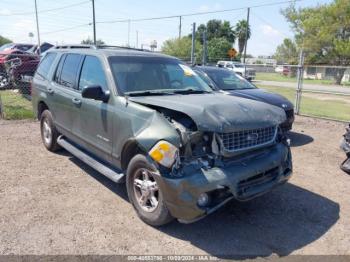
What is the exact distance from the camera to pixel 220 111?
12.4ft

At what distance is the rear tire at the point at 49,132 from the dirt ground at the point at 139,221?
58 centimetres

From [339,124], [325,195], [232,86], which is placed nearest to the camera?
[325,195]

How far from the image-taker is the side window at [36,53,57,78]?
6508 mm

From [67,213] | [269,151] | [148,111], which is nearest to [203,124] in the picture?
[148,111]

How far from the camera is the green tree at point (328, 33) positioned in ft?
123

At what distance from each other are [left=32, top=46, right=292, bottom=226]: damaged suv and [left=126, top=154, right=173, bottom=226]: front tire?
0.04ft

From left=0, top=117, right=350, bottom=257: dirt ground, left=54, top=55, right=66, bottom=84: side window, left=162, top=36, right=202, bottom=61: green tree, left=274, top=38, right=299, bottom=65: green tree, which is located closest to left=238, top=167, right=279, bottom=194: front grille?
left=0, top=117, right=350, bottom=257: dirt ground

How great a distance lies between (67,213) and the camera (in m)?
4.29

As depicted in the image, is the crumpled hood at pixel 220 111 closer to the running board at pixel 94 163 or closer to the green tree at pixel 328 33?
the running board at pixel 94 163

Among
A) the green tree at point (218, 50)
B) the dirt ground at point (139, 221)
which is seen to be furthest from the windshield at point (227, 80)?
the green tree at point (218, 50)

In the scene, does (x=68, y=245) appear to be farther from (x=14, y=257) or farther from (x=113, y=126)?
(x=113, y=126)

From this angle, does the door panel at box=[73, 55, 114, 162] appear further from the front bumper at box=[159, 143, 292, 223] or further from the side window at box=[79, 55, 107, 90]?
the front bumper at box=[159, 143, 292, 223]

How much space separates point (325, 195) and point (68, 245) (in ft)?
11.5

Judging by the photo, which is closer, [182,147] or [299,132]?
[182,147]
